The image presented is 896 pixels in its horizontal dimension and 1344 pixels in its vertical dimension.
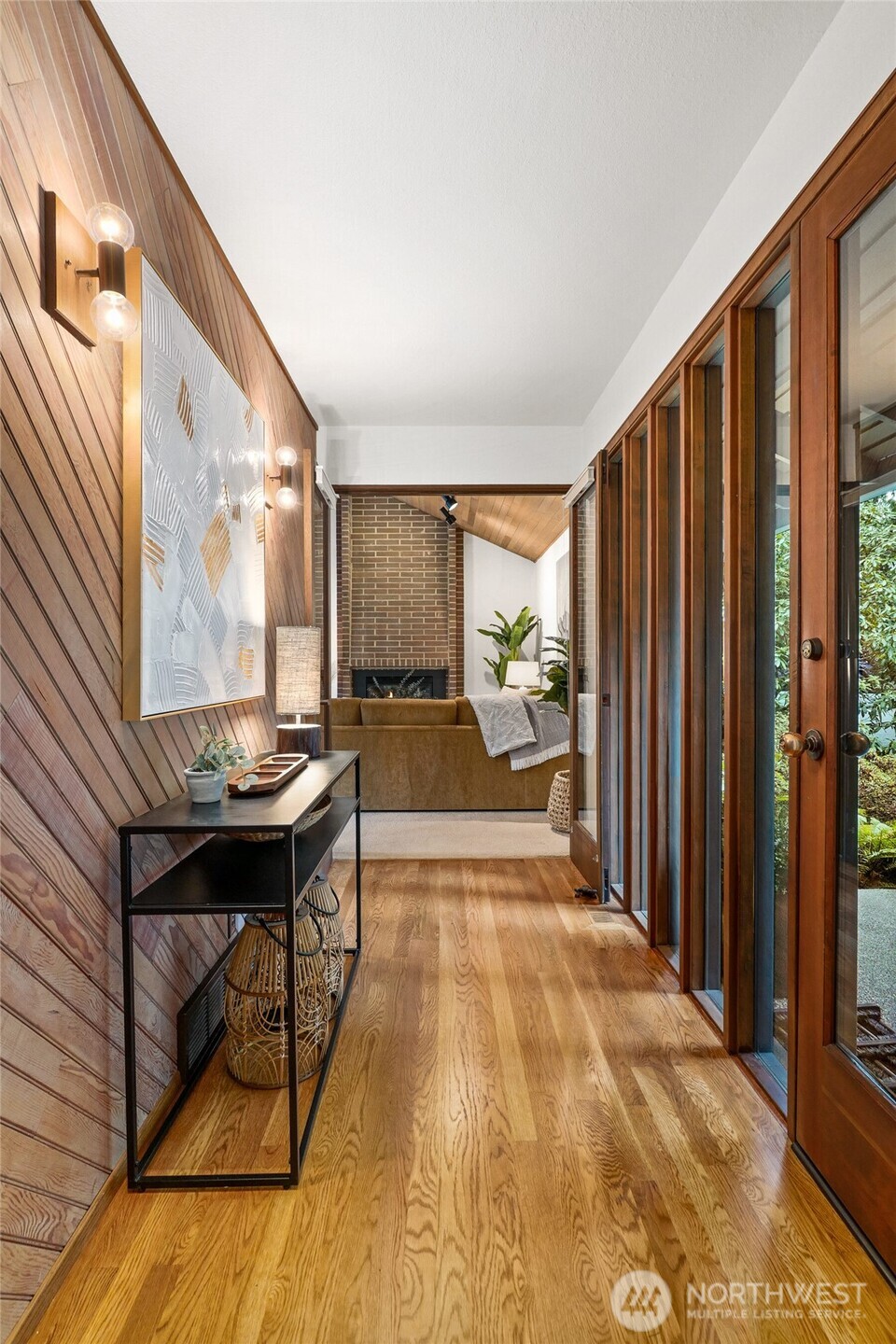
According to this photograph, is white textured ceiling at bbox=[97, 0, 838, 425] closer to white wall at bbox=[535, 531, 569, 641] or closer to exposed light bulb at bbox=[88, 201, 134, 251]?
exposed light bulb at bbox=[88, 201, 134, 251]

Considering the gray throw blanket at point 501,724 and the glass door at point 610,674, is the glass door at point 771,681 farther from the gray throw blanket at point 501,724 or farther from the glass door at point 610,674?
the gray throw blanket at point 501,724

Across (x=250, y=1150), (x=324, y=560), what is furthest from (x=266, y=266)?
(x=250, y=1150)

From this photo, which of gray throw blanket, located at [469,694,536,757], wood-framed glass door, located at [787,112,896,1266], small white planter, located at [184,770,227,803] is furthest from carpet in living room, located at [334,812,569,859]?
wood-framed glass door, located at [787,112,896,1266]

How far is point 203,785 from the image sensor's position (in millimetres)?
1969

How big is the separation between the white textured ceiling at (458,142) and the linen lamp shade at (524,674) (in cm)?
514

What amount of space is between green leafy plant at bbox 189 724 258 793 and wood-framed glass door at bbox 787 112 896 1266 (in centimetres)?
142

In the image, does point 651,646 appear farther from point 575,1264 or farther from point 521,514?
point 521,514

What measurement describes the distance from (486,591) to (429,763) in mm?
4168

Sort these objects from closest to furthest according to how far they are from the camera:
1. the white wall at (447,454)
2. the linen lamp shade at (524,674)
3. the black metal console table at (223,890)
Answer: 1. the black metal console table at (223,890)
2. the white wall at (447,454)
3. the linen lamp shade at (524,674)

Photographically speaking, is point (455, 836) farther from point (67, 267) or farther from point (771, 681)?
point (67, 267)

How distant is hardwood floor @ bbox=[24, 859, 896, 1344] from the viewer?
4.42ft

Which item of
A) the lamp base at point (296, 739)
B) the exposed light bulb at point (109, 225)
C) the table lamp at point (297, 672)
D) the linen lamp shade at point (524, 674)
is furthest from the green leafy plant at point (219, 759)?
the linen lamp shade at point (524, 674)

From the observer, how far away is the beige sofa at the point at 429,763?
17.8 ft

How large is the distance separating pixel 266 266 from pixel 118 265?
1330 mm
